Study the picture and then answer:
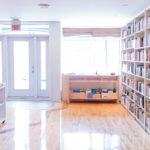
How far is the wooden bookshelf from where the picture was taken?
7547mm

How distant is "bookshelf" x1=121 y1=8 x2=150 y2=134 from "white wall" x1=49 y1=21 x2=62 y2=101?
197 cm

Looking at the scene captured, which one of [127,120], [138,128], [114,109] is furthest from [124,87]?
[138,128]

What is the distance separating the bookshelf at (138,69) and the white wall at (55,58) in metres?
1.97

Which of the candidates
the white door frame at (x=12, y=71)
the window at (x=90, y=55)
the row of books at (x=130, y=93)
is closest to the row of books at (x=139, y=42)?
the row of books at (x=130, y=93)

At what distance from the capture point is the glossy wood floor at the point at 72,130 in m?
4.05

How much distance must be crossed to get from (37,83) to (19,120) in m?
2.63

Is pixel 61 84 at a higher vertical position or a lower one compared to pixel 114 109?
higher

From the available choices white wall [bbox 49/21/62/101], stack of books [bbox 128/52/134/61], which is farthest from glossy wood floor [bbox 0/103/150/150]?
stack of books [bbox 128/52/134/61]

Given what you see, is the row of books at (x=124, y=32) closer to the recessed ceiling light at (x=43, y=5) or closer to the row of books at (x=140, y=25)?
the row of books at (x=140, y=25)

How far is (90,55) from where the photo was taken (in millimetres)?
8258

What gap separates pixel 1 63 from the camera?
8039 mm

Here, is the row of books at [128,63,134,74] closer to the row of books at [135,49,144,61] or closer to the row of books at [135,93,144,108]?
the row of books at [135,49,144,61]

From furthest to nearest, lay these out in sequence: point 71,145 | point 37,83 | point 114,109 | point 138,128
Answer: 1. point 37,83
2. point 114,109
3. point 138,128
4. point 71,145

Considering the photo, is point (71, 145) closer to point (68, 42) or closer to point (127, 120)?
point (127, 120)
